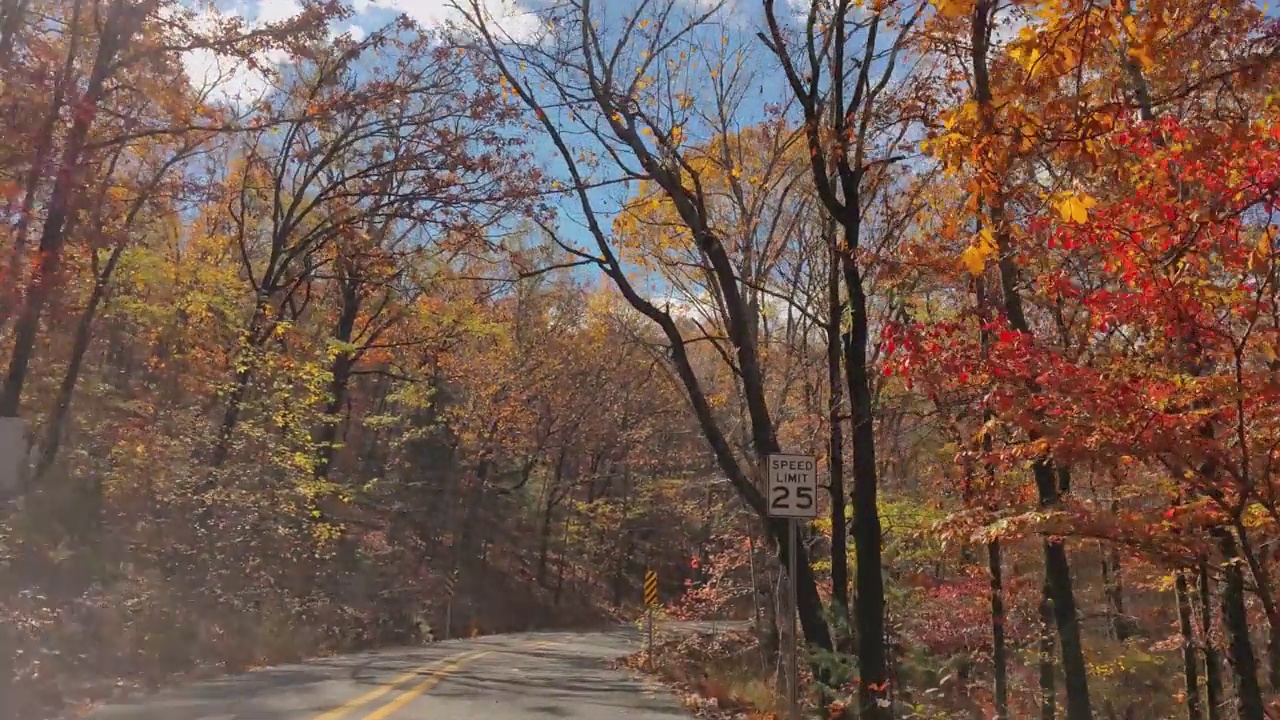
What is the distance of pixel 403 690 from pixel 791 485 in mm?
5928

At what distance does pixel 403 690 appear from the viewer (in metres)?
11.2

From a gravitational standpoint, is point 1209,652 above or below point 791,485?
below

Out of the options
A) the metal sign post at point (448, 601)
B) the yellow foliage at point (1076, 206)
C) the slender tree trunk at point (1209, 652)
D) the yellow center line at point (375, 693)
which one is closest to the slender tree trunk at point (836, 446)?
the slender tree trunk at point (1209, 652)

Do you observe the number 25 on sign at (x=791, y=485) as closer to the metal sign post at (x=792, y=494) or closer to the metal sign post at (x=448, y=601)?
the metal sign post at (x=792, y=494)

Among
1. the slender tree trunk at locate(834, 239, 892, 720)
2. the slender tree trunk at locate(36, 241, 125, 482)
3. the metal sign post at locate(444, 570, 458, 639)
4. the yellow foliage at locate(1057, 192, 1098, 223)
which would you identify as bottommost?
the metal sign post at locate(444, 570, 458, 639)

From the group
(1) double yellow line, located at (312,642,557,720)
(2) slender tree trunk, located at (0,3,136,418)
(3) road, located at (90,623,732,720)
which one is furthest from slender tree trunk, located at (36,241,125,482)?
(1) double yellow line, located at (312,642,557,720)

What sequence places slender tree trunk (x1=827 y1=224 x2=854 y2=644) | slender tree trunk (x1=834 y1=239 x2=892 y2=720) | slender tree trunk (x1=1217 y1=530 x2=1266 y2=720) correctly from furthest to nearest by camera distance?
slender tree trunk (x1=827 y1=224 x2=854 y2=644), slender tree trunk (x1=1217 y1=530 x2=1266 y2=720), slender tree trunk (x1=834 y1=239 x2=892 y2=720)

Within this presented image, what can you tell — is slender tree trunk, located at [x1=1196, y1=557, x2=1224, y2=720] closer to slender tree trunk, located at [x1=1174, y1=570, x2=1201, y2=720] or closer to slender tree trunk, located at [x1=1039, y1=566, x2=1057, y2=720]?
slender tree trunk, located at [x1=1174, y1=570, x2=1201, y2=720]

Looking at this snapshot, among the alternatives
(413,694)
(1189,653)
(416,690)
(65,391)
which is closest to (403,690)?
(416,690)

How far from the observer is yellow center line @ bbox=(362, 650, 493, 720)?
897 cm

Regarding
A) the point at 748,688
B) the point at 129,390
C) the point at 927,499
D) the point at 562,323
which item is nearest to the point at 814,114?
the point at 748,688

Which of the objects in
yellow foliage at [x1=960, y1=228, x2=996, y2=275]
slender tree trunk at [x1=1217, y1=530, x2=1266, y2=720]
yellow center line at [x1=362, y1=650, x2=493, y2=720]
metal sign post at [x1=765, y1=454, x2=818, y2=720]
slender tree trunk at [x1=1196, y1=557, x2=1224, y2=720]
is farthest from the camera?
slender tree trunk at [x1=1196, y1=557, x2=1224, y2=720]

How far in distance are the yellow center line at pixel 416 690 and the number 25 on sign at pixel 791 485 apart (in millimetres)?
4340

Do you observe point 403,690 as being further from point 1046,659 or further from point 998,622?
point 1046,659
